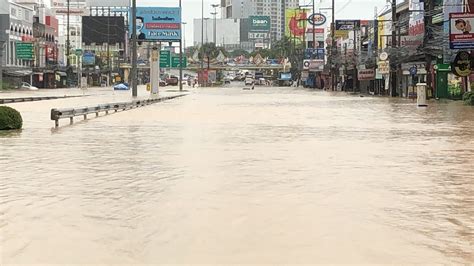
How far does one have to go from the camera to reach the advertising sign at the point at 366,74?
79738 mm

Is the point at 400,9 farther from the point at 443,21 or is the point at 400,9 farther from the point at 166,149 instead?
the point at 166,149

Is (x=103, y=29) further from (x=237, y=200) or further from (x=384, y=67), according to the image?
(x=237, y=200)

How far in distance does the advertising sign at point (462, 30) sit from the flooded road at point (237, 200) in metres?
24.5

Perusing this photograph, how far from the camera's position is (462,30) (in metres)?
43.7

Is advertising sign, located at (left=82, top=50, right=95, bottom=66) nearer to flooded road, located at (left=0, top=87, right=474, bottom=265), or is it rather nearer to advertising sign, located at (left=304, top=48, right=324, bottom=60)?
advertising sign, located at (left=304, top=48, right=324, bottom=60)

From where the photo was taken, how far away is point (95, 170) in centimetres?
1384

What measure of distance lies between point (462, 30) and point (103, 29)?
129638 mm

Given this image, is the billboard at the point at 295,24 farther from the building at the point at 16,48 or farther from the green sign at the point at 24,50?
the green sign at the point at 24,50

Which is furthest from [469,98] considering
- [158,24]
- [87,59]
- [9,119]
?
[87,59]

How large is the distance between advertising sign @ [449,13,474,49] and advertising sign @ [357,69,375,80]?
3513 cm

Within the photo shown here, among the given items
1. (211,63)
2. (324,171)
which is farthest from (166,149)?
(211,63)

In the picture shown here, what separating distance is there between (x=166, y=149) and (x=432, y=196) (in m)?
8.28

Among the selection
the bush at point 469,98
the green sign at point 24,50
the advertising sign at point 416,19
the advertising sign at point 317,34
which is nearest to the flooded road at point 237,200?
the bush at point 469,98

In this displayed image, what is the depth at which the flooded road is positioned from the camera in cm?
751
